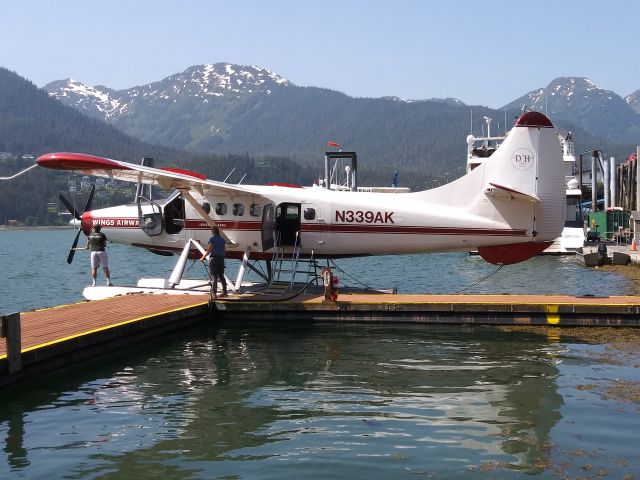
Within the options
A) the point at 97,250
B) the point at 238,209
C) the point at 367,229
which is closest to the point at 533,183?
the point at 367,229

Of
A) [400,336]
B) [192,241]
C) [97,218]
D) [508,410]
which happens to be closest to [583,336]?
[400,336]

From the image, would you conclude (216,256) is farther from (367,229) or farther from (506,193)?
(506,193)

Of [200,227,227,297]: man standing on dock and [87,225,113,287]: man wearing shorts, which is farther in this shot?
[87,225,113,287]: man wearing shorts

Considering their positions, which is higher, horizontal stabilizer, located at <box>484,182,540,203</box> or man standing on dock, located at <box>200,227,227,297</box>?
horizontal stabilizer, located at <box>484,182,540,203</box>

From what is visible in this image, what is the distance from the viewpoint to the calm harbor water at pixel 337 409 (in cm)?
821

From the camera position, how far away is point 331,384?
38.5 ft

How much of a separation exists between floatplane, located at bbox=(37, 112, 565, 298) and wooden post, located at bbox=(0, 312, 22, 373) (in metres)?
5.67

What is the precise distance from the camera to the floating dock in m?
14.1

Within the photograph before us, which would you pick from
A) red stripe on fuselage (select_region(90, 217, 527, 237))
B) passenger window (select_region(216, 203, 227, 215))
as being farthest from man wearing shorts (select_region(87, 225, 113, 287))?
passenger window (select_region(216, 203, 227, 215))

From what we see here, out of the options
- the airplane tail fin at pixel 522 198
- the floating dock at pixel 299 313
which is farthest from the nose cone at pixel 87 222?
the airplane tail fin at pixel 522 198

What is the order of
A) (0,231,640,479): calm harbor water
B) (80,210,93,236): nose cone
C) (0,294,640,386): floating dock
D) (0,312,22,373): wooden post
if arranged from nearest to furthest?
(0,231,640,479): calm harbor water → (0,312,22,373): wooden post → (0,294,640,386): floating dock → (80,210,93,236): nose cone

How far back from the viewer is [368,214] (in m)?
18.3

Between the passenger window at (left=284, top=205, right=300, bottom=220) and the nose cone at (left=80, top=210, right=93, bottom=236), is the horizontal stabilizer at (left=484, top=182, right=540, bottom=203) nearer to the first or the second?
the passenger window at (left=284, top=205, right=300, bottom=220)

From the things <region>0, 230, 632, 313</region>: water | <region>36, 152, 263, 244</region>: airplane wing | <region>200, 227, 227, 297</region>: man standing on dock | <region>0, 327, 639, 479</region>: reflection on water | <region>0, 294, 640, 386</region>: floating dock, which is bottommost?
<region>0, 327, 639, 479</region>: reflection on water
